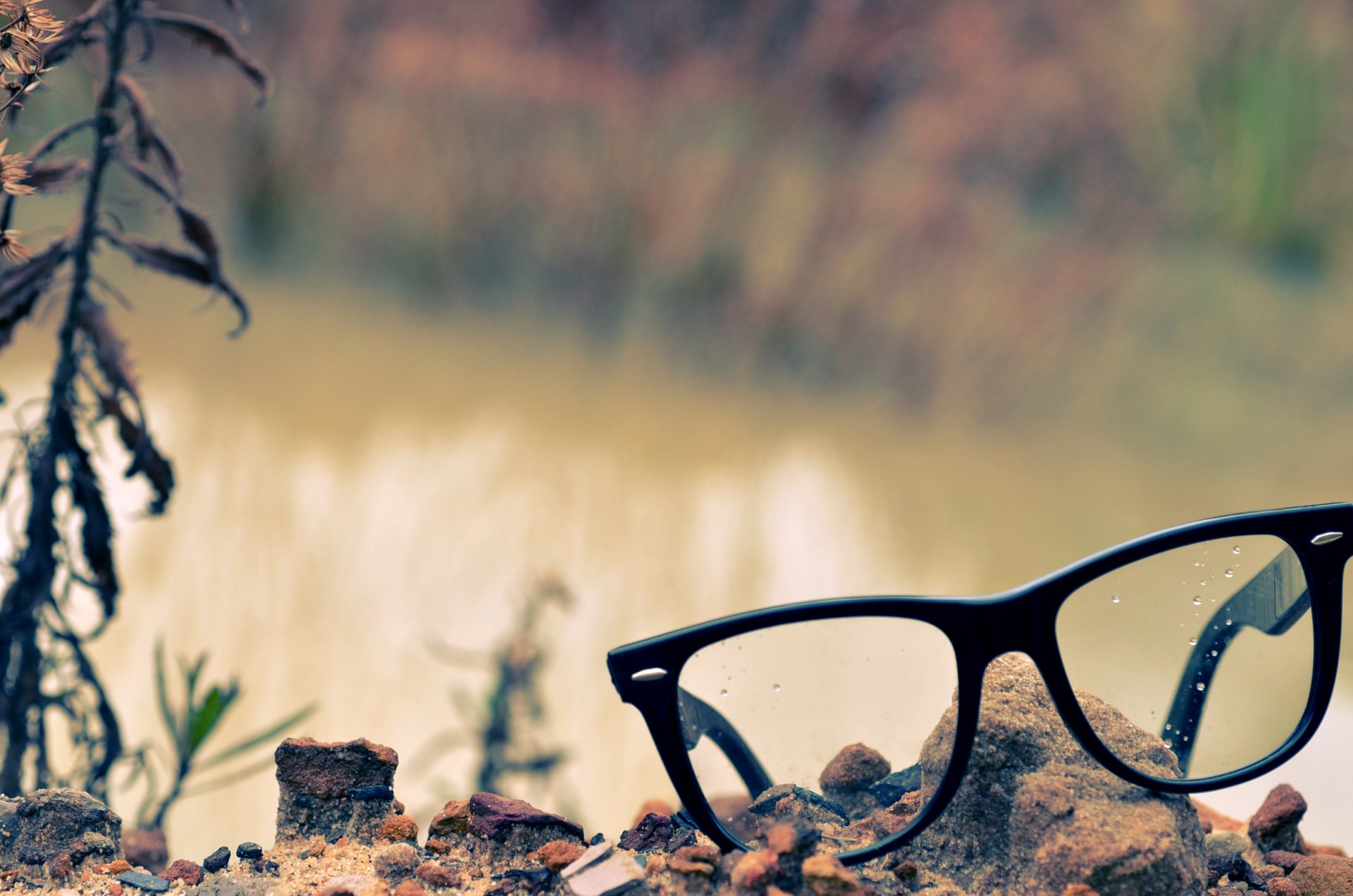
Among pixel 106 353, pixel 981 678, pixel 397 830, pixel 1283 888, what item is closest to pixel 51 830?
pixel 397 830

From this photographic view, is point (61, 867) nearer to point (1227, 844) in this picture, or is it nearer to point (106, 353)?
point (106, 353)

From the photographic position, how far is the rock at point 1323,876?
1.03 feet

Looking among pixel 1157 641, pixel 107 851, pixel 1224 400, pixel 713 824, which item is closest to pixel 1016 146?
pixel 1224 400

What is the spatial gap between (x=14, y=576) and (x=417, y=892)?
0.30 metres

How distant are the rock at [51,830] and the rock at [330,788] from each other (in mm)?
59

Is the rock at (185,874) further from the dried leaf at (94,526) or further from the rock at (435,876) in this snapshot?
the dried leaf at (94,526)

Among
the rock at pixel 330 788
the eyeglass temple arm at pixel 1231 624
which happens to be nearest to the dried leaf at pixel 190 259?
the rock at pixel 330 788

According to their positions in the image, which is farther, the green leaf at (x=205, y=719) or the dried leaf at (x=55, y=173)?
the green leaf at (x=205, y=719)

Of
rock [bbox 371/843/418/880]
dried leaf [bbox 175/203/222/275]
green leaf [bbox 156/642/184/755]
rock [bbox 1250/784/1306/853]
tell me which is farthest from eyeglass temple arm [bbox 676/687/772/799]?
green leaf [bbox 156/642/184/755]

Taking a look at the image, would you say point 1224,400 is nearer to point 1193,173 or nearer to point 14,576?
point 1193,173

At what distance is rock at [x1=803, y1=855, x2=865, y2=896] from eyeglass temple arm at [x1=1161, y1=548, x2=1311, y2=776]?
17 centimetres

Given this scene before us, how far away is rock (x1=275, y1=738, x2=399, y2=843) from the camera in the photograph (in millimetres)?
311

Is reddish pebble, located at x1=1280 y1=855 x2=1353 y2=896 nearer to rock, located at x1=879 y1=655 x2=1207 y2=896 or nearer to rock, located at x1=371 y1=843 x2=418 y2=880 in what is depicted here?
rock, located at x1=879 y1=655 x2=1207 y2=896

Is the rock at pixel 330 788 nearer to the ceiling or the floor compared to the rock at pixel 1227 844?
nearer to the ceiling
